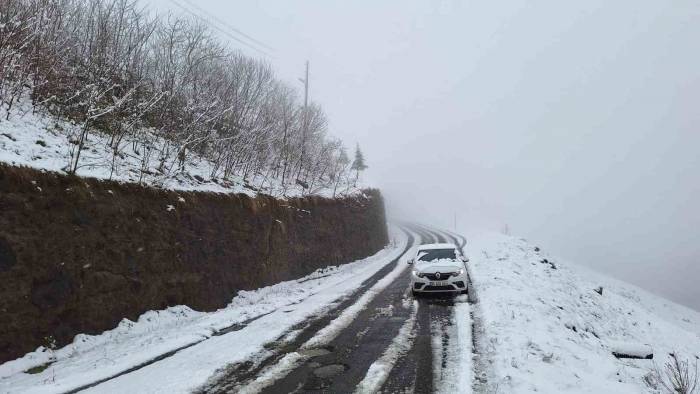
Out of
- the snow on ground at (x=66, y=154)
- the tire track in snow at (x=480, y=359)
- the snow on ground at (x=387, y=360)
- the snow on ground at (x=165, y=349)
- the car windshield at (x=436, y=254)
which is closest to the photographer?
the tire track in snow at (x=480, y=359)

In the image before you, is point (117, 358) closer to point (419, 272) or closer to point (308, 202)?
point (419, 272)

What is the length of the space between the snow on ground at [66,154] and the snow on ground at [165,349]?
354 centimetres

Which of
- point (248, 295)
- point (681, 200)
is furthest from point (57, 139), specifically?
point (681, 200)

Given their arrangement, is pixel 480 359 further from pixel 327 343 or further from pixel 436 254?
pixel 436 254

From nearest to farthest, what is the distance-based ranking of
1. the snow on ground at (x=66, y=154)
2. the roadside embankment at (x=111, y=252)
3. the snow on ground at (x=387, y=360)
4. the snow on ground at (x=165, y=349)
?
the snow on ground at (x=387, y=360), the snow on ground at (x=165, y=349), the roadside embankment at (x=111, y=252), the snow on ground at (x=66, y=154)

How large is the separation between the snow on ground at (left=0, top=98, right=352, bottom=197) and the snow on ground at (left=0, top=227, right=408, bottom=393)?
354 cm

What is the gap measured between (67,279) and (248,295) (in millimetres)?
5921

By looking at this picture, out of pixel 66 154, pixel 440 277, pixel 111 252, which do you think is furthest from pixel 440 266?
pixel 66 154

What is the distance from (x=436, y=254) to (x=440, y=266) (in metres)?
1.63

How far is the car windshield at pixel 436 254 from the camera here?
14.3m

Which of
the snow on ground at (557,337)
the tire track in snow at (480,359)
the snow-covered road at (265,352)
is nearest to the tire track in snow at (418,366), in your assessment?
the snow-covered road at (265,352)

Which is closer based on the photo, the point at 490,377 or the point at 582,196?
the point at 490,377

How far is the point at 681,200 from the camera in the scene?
184 metres

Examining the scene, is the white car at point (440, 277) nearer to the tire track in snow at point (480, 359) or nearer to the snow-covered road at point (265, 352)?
the snow-covered road at point (265, 352)
